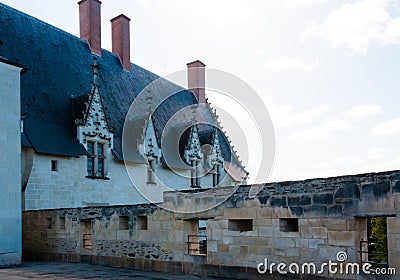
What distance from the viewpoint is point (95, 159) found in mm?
15711

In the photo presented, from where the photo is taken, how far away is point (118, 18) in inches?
862

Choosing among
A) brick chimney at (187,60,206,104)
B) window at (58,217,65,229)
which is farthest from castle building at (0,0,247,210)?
brick chimney at (187,60,206,104)

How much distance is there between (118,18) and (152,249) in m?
15.8

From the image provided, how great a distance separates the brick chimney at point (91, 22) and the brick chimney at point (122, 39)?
170cm

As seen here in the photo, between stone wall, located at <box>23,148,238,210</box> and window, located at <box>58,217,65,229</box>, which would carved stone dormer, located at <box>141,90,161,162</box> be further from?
window, located at <box>58,217,65,229</box>

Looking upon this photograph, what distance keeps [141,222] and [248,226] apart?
246cm

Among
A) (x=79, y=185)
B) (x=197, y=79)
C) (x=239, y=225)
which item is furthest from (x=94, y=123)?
(x=197, y=79)

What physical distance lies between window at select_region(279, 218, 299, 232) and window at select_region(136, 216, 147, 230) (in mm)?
3192

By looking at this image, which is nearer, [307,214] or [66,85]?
[307,214]

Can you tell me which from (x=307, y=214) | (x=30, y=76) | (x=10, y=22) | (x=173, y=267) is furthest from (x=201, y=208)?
(x=10, y=22)

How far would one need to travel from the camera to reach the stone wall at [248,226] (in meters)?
5.84

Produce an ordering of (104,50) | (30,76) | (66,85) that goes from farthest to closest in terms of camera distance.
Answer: (104,50)
(66,85)
(30,76)

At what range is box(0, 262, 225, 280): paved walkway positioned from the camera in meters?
7.64

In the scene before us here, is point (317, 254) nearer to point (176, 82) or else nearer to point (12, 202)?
point (12, 202)
